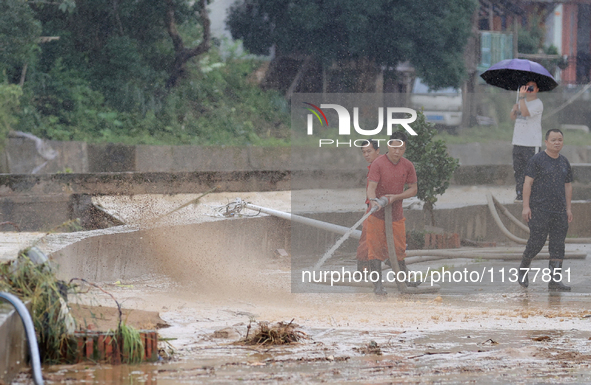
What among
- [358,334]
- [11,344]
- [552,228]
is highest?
[552,228]

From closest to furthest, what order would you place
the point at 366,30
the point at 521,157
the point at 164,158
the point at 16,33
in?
A: the point at 521,157 → the point at 16,33 → the point at 164,158 → the point at 366,30

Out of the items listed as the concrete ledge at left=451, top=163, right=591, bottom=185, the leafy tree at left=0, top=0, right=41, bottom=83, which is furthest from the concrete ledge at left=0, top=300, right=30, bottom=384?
the leafy tree at left=0, top=0, right=41, bottom=83

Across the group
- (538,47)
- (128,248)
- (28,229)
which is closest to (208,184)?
(28,229)

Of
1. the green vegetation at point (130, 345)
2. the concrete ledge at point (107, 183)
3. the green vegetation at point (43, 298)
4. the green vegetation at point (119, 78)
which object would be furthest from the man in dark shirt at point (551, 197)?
the green vegetation at point (119, 78)

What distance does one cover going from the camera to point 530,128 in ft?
34.6

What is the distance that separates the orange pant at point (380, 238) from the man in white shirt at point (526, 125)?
2937 millimetres

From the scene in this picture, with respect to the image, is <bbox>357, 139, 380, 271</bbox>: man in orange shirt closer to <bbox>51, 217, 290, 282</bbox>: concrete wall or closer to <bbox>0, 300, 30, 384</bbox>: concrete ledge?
<bbox>51, 217, 290, 282</bbox>: concrete wall

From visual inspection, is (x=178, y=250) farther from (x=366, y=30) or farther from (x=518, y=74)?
(x=366, y=30)

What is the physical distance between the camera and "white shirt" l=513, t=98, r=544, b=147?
10492 millimetres

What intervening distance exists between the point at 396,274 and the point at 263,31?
18499 mm

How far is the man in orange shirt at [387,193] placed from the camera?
8.13 m

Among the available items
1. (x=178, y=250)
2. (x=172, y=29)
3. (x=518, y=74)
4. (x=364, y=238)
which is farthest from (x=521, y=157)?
(x=172, y=29)

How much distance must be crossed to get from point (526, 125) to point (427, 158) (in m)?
1.57

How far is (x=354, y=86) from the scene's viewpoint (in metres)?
26.1
